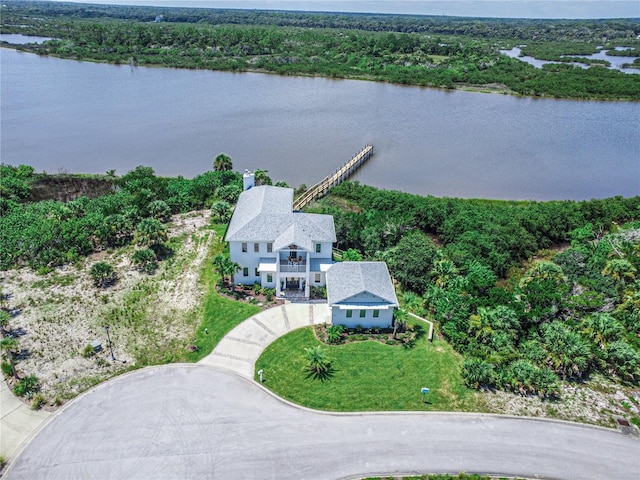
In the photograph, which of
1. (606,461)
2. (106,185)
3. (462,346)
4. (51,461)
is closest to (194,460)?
(51,461)

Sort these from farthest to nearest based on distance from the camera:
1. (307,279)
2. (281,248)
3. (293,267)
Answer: (293,267)
(307,279)
(281,248)

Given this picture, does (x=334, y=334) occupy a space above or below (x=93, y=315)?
above

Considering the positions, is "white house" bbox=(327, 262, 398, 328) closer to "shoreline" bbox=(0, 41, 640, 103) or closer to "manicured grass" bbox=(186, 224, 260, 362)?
"manicured grass" bbox=(186, 224, 260, 362)

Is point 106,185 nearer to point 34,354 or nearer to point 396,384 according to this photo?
point 34,354

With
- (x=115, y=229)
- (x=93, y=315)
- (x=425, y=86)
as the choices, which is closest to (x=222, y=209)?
(x=115, y=229)

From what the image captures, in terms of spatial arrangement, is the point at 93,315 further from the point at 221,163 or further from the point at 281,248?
the point at 221,163

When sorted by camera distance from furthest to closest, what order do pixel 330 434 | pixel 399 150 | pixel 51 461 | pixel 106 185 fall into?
pixel 399 150
pixel 106 185
pixel 330 434
pixel 51 461

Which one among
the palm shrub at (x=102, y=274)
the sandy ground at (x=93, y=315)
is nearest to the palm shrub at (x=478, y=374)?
the sandy ground at (x=93, y=315)
